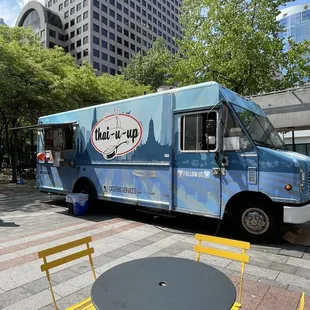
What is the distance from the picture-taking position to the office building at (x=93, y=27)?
65.9 m

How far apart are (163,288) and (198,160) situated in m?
4.33

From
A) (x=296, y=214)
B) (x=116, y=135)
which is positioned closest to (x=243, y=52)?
(x=116, y=135)

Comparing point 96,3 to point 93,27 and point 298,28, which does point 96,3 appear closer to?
point 93,27

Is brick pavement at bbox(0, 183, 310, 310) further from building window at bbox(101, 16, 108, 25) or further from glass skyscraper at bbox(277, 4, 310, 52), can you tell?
building window at bbox(101, 16, 108, 25)

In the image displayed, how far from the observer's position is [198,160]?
246 inches

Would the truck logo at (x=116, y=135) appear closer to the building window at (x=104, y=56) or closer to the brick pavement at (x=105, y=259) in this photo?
the brick pavement at (x=105, y=259)

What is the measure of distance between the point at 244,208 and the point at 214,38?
14186mm

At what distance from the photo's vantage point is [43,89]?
16.2 metres

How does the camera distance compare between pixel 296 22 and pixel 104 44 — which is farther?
pixel 104 44

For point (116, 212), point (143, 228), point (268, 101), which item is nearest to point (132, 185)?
point (143, 228)

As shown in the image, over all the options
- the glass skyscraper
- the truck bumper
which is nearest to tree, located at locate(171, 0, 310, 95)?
the glass skyscraper

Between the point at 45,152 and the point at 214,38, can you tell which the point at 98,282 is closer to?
the point at 45,152

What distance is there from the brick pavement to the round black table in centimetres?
146

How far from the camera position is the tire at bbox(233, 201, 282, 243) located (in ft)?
18.3
